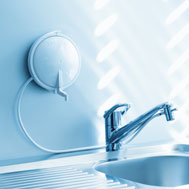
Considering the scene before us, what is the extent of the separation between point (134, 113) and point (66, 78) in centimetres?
39

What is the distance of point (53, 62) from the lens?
1207 millimetres

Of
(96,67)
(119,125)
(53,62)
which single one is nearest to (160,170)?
(119,125)

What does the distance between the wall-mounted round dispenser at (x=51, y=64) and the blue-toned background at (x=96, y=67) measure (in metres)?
0.04

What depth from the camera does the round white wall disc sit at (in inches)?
47.2

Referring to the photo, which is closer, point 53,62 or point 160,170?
point 53,62

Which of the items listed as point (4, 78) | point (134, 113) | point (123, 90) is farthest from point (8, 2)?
point (134, 113)

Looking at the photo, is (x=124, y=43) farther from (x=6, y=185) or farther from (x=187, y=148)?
(x=6, y=185)

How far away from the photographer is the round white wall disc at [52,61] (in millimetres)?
1199

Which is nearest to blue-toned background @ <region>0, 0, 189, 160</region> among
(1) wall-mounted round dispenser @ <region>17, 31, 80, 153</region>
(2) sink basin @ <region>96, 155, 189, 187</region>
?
(1) wall-mounted round dispenser @ <region>17, 31, 80, 153</region>

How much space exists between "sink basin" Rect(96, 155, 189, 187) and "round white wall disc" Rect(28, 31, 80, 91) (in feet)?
1.34

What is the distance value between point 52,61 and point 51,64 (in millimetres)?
12

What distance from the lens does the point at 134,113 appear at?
145cm

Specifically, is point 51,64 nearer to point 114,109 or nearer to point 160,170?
point 114,109

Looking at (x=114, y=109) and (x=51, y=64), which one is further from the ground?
(x=51, y=64)
